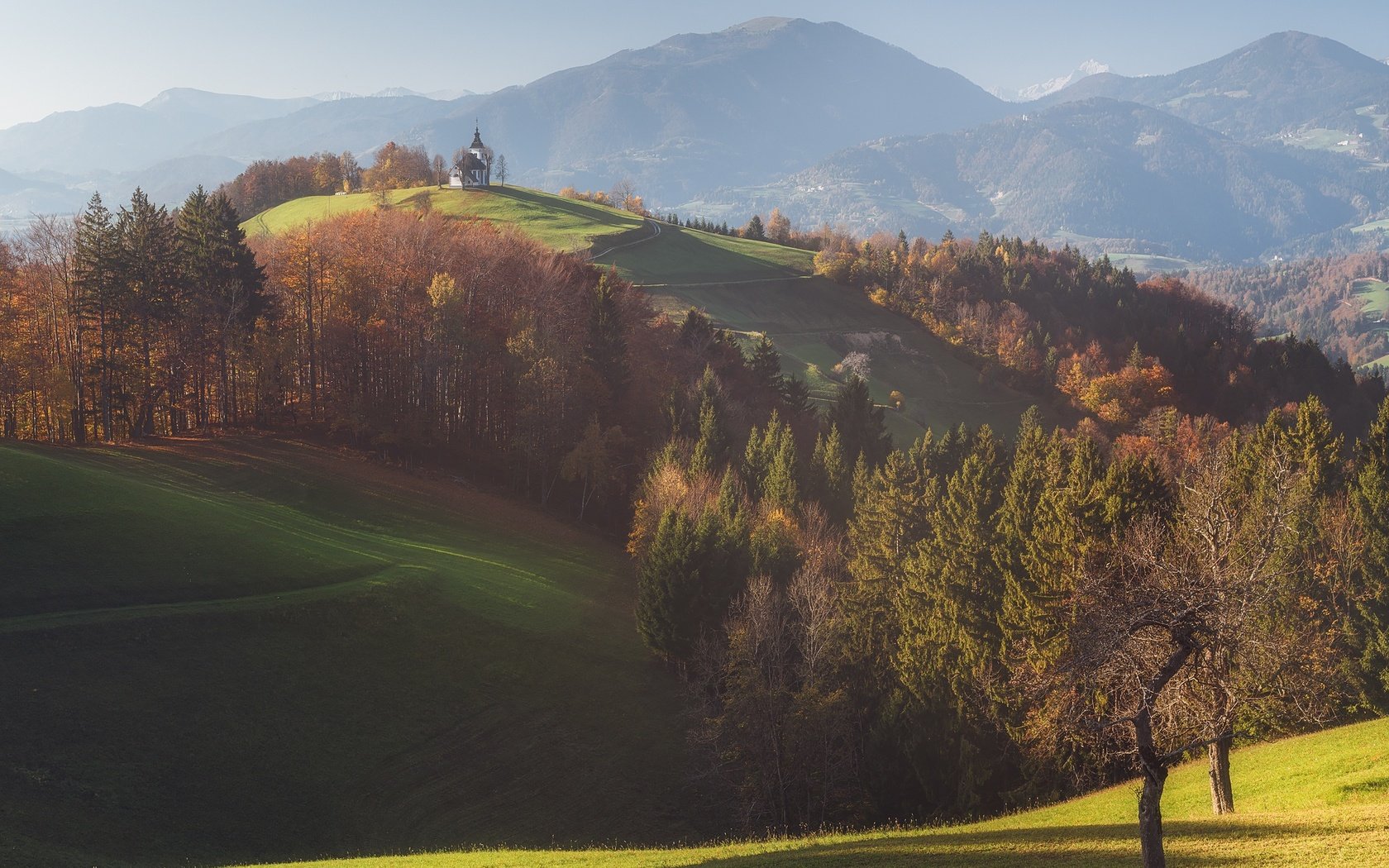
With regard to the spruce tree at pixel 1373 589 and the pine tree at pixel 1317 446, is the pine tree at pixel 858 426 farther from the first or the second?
the spruce tree at pixel 1373 589

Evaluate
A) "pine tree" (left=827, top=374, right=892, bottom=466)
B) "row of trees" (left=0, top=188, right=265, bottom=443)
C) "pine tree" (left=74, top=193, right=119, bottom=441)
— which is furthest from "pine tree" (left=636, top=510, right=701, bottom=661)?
"pine tree" (left=74, top=193, right=119, bottom=441)

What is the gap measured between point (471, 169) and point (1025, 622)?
173938 millimetres

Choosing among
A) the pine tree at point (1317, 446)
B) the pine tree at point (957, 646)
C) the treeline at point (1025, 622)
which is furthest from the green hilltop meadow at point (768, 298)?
the pine tree at point (957, 646)

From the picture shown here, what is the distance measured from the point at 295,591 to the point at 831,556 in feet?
111

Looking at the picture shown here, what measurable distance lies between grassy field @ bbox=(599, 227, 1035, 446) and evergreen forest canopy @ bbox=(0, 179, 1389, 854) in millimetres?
15783

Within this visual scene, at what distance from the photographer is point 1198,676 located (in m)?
23.9

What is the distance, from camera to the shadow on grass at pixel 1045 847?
917 inches

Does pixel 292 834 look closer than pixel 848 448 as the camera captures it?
Yes

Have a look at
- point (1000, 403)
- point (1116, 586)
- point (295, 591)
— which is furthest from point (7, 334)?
point (1000, 403)

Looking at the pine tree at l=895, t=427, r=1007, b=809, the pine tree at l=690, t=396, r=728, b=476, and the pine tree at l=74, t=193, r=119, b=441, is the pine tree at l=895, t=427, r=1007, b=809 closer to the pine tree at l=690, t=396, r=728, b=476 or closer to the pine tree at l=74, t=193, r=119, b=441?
the pine tree at l=690, t=396, r=728, b=476

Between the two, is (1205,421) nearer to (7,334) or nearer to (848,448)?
(848,448)

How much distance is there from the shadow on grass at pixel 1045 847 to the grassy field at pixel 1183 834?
45 millimetres

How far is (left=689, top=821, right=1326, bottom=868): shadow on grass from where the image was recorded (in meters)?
23.3

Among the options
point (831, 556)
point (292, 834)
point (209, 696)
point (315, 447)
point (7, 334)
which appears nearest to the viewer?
point (292, 834)
